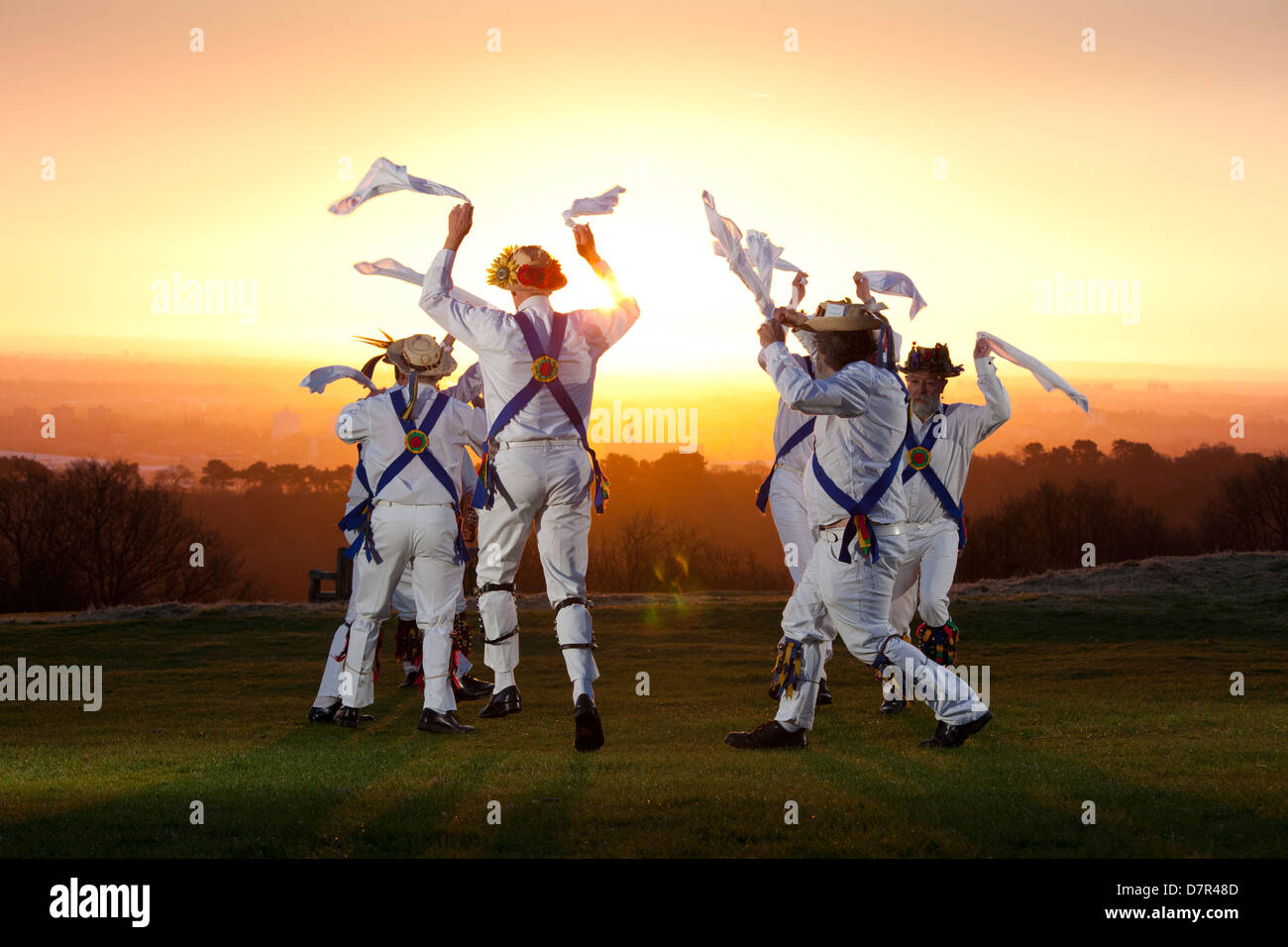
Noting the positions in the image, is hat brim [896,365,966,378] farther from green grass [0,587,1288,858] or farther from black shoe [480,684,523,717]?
black shoe [480,684,523,717]

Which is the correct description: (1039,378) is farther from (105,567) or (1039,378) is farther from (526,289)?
(105,567)

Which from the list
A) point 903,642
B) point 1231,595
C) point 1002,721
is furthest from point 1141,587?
point 903,642

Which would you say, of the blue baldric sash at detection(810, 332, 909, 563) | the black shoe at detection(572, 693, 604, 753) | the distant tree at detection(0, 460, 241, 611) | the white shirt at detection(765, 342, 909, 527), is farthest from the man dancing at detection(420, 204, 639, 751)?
the distant tree at detection(0, 460, 241, 611)

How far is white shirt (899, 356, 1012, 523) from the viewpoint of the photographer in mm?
10961

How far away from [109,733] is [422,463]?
3.87 m

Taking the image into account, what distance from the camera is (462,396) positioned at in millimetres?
11430

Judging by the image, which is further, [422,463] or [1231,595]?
[1231,595]

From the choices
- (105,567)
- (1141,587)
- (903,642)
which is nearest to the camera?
(903,642)

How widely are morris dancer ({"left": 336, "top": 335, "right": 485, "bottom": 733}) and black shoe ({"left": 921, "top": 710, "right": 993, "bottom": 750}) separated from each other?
11.5 feet

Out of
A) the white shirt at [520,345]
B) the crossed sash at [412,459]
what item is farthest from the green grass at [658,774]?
the white shirt at [520,345]

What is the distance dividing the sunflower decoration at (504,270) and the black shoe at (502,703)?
3181 mm

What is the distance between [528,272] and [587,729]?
3258 mm

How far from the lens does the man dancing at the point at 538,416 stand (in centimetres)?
935

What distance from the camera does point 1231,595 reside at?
24.6 meters
